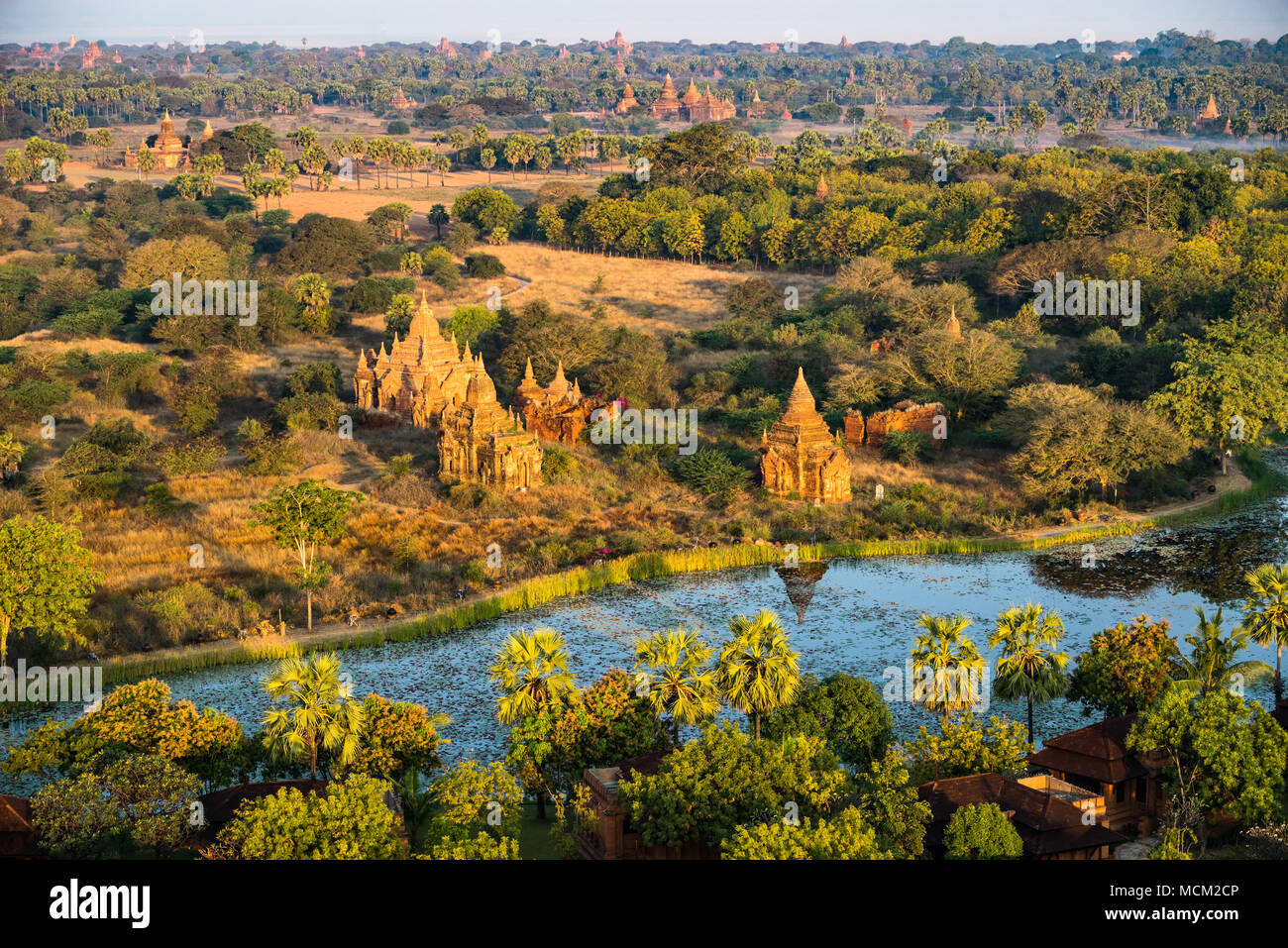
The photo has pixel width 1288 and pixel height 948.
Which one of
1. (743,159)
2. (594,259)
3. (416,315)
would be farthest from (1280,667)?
(743,159)

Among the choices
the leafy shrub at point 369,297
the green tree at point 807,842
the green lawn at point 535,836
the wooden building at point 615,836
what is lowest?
the green lawn at point 535,836

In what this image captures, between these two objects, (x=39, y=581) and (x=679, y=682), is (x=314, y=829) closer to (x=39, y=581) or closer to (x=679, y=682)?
(x=679, y=682)

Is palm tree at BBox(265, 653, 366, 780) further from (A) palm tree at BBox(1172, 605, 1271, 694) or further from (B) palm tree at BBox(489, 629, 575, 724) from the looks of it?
(A) palm tree at BBox(1172, 605, 1271, 694)

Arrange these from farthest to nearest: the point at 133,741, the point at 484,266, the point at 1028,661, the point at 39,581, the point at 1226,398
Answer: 1. the point at 484,266
2. the point at 1226,398
3. the point at 39,581
4. the point at 1028,661
5. the point at 133,741

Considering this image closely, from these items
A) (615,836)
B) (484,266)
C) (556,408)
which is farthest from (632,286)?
(615,836)

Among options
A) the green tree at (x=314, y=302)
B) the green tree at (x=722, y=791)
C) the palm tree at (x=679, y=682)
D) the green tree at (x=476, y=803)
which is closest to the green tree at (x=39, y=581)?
the green tree at (x=476, y=803)

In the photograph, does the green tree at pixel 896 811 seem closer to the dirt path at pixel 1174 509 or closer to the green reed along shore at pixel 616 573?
the green reed along shore at pixel 616 573
